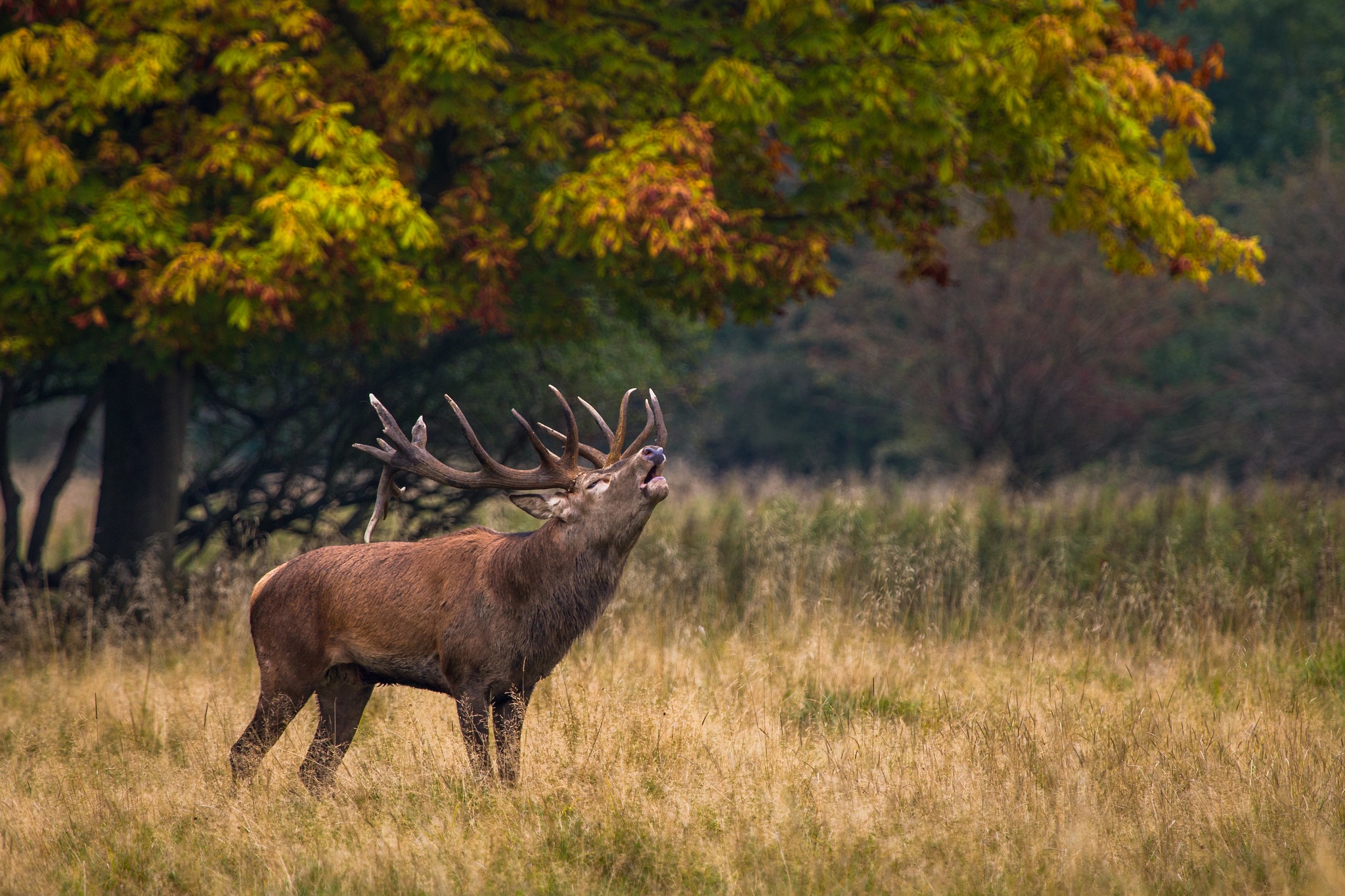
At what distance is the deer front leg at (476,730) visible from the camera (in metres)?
5.10

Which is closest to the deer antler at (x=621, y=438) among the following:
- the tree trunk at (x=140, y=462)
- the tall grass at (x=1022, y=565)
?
the tall grass at (x=1022, y=565)

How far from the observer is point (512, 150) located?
9.68m

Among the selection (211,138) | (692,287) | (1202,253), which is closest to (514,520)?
(692,287)

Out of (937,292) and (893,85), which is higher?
(893,85)

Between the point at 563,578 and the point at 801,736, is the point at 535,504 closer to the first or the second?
the point at 563,578

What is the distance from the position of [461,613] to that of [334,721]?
100cm

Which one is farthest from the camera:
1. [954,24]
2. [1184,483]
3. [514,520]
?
[1184,483]

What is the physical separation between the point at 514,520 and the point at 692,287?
115 inches

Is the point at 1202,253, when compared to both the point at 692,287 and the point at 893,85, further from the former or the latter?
the point at 692,287

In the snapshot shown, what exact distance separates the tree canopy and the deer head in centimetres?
216

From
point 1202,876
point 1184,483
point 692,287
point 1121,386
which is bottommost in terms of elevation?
point 1121,386

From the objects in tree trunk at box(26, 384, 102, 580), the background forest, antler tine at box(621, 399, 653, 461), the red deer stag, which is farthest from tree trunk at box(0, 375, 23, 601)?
antler tine at box(621, 399, 653, 461)

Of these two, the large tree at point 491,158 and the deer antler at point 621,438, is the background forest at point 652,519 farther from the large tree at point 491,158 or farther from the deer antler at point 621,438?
the deer antler at point 621,438

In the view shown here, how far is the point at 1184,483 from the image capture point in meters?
12.5
